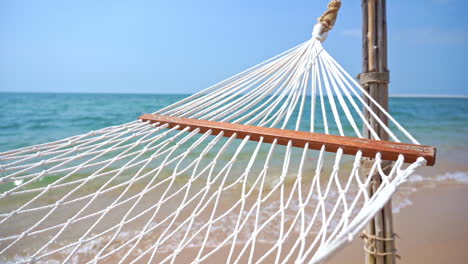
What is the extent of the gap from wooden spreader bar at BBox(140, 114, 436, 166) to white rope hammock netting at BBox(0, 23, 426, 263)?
2 centimetres

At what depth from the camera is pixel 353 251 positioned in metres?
2.10

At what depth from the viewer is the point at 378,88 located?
129cm

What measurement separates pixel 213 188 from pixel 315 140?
7.61 ft

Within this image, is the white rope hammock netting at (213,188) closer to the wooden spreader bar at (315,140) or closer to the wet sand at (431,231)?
the wooden spreader bar at (315,140)

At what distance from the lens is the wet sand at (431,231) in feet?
6.72

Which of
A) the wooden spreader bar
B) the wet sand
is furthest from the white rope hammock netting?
the wet sand

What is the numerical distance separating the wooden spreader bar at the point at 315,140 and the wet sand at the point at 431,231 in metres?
1.23

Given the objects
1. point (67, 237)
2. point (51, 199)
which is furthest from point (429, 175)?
point (51, 199)

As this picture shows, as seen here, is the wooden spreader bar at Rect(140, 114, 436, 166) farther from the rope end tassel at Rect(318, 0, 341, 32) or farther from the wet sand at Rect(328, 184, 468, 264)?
the wet sand at Rect(328, 184, 468, 264)

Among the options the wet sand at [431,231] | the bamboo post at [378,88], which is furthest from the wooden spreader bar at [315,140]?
the wet sand at [431,231]

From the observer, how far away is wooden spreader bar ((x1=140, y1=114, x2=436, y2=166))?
84 cm

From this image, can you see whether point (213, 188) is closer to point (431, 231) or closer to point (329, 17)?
point (431, 231)

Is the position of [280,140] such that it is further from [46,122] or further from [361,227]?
[46,122]

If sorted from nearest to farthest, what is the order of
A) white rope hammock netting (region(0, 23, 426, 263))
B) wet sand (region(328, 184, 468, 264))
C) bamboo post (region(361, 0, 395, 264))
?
white rope hammock netting (region(0, 23, 426, 263))
bamboo post (region(361, 0, 395, 264))
wet sand (region(328, 184, 468, 264))
